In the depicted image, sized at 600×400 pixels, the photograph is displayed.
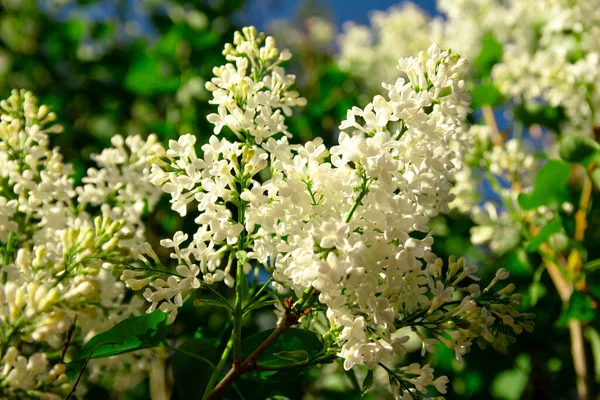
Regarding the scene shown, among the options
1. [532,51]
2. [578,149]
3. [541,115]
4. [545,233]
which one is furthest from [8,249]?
[532,51]

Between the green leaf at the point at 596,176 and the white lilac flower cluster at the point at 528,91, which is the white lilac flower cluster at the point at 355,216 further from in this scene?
the green leaf at the point at 596,176

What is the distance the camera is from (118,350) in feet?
2.96

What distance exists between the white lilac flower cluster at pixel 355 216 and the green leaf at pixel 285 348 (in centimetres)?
9

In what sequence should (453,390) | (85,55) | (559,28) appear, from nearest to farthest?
(453,390) → (559,28) → (85,55)

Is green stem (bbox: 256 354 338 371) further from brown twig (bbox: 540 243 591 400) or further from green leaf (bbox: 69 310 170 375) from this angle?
brown twig (bbox: 540 243 591 400)

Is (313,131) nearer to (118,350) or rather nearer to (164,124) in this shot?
(164,124)

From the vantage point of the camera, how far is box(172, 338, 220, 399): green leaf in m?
0.99

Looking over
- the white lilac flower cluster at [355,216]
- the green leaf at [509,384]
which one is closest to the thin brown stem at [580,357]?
the green leaf at [509,384]

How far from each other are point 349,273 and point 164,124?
160 cm

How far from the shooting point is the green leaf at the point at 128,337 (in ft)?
2.87

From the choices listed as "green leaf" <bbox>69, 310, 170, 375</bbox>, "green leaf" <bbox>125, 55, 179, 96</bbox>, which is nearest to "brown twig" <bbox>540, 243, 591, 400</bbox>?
"green leaf" <bbox>69, 310, 170, 375</bbox>

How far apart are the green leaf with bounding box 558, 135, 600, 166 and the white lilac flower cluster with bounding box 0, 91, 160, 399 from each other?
41.9 inches

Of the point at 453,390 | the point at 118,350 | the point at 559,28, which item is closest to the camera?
the point at 118,350

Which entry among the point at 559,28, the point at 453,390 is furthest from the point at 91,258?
the point at 559,28
